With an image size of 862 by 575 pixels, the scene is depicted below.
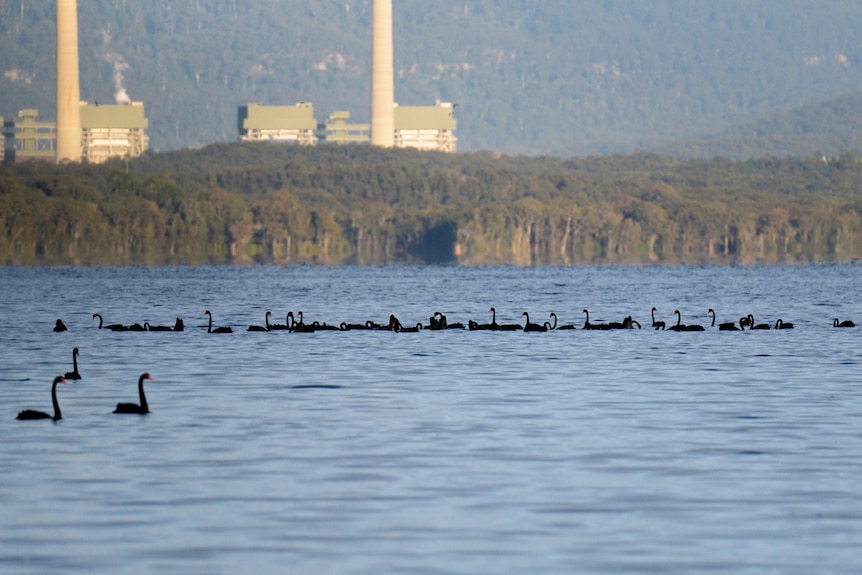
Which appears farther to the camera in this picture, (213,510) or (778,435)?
(778,435)

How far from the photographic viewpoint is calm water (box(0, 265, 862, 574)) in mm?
22672

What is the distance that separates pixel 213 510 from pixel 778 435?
45.7ft

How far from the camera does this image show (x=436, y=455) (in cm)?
3103

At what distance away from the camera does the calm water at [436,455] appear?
893 inches

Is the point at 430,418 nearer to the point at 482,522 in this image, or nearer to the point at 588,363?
the point at 482,522

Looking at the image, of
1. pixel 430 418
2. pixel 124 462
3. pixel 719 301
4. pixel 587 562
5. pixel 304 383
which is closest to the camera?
pixel 587 562

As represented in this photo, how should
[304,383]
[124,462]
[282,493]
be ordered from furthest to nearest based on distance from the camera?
1. [304,383]
2. [124,462]
3. [282,493]

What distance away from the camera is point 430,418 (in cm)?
3709

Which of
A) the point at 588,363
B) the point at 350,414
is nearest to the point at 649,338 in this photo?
the point at 588,363

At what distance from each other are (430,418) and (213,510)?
482 inches

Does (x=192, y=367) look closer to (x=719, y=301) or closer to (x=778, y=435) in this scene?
(x=778, y=435)

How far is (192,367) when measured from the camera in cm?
5169

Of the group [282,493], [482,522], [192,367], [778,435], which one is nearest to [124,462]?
[282,493]

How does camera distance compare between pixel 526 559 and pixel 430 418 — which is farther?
pixel 430 418
